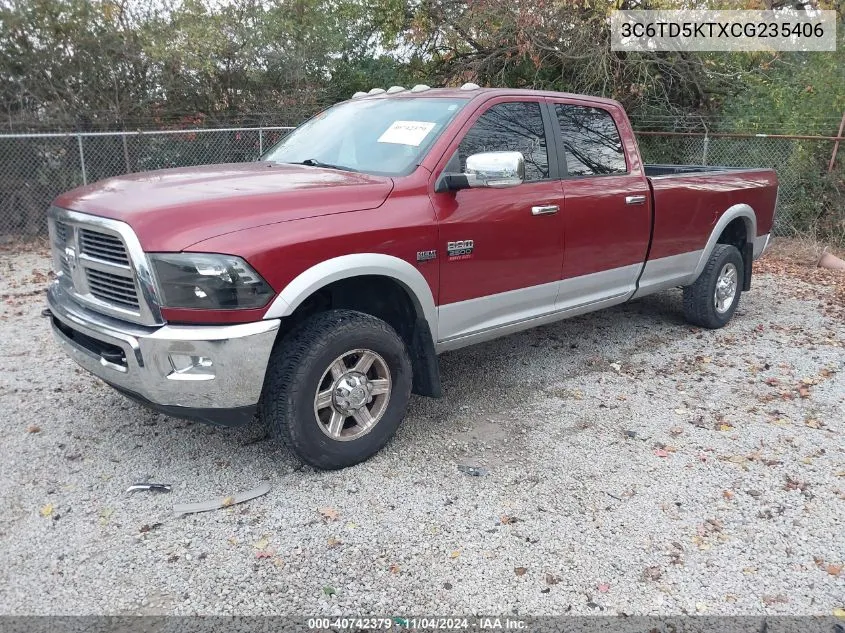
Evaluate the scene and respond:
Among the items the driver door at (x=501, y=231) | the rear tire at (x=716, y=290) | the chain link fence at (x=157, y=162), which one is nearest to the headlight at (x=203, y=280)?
the driver door at (x=501, y=231)

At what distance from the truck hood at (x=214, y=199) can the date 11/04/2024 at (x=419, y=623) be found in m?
1.67

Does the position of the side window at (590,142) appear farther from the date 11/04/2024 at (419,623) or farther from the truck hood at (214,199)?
the date 11/04/2024 at (419,623)

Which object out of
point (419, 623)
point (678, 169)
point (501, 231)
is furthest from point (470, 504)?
point (678, 169)

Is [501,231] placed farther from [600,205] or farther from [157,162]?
[157,162]

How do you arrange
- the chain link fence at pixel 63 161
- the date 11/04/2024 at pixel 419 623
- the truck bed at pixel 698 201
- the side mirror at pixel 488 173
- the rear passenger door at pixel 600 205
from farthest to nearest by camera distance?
the chain link fence at pixel 63 161 < the truck bed at pixel 698 201 < the rear passenger door at pixel 600 205 < the side mirror at pixel 488 173 < the date 11/04/2024 at pixel 419 623

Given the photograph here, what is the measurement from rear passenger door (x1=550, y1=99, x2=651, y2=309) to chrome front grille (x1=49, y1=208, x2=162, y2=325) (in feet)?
8.85

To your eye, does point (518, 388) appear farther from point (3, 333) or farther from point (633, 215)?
point (3, 333)

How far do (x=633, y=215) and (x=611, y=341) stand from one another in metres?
1.39

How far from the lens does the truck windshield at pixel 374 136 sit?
3889 millimetres

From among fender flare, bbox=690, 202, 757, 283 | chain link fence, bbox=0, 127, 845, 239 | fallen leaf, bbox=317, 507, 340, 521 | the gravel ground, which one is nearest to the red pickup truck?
fallen leaf, bbox=317, 507, 340, 521

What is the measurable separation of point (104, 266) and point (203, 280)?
612 millimetres

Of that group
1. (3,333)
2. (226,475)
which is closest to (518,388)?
(226,475)

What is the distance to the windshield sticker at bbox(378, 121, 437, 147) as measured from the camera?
3929mm

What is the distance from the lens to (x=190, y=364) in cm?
299
